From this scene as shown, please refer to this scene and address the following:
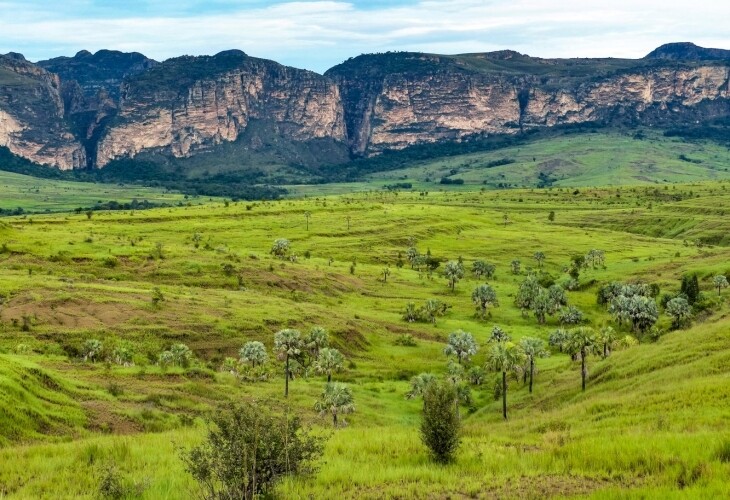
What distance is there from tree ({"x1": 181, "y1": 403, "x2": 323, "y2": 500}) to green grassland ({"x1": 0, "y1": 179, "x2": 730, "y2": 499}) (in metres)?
0.88

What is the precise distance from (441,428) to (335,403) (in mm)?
41242

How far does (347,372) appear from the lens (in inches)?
3593

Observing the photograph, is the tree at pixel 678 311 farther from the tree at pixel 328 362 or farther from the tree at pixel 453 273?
the tree at pixel 328 362

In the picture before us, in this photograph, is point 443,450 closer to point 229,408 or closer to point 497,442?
point 497,442

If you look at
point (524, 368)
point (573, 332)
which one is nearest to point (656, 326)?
point (524, 368)

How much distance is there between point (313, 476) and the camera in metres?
19.6

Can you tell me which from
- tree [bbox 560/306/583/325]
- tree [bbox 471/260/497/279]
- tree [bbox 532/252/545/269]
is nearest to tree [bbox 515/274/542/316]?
tree [bbox 560/306/583/325]

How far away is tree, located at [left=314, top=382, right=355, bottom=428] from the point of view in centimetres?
6191

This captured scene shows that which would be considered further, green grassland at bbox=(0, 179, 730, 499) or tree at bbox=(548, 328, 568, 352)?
tree at bbox=(548, 328, 568, 352)

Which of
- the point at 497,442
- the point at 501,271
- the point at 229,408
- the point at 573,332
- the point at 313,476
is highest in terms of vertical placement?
the point at 229,408

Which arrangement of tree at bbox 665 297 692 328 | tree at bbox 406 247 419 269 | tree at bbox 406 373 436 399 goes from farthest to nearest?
tree at bbox 406 247 419 269, tree at bbox 665 297 692 328, tree at bbox 406 373 436 399

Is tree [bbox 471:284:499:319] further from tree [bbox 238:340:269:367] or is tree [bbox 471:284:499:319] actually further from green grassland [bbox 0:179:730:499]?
tree [bbox 238:340:269:367]

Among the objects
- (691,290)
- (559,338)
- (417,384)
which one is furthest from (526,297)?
(417,384)

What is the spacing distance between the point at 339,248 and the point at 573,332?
117m
